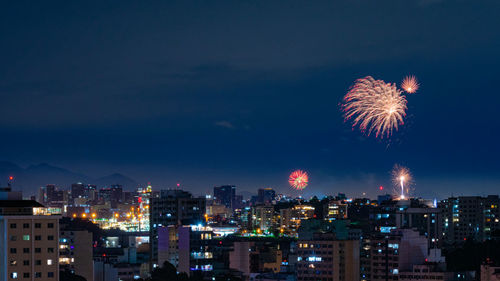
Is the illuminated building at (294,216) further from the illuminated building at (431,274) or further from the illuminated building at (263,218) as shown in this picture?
the illuminated building at (431,274)

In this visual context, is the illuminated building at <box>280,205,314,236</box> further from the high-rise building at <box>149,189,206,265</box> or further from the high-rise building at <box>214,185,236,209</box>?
the high-rise building at <box>214,185,236,209</box>

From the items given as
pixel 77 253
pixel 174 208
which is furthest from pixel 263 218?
pixel 77 253

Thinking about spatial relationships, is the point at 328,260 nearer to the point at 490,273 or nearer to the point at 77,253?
the point at 490,273

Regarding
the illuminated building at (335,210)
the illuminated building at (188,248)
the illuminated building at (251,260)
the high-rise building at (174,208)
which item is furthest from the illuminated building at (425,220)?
the illuminated building at (335,210)

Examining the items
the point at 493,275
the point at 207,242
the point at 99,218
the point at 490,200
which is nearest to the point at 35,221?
the point at 493,275

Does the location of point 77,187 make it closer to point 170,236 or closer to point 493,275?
point 170,236

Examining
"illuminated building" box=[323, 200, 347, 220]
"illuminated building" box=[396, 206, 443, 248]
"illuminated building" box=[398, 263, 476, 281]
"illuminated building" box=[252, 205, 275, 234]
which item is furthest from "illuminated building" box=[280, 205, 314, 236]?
"illuminated building" box=[398, 263, 476, 281]
